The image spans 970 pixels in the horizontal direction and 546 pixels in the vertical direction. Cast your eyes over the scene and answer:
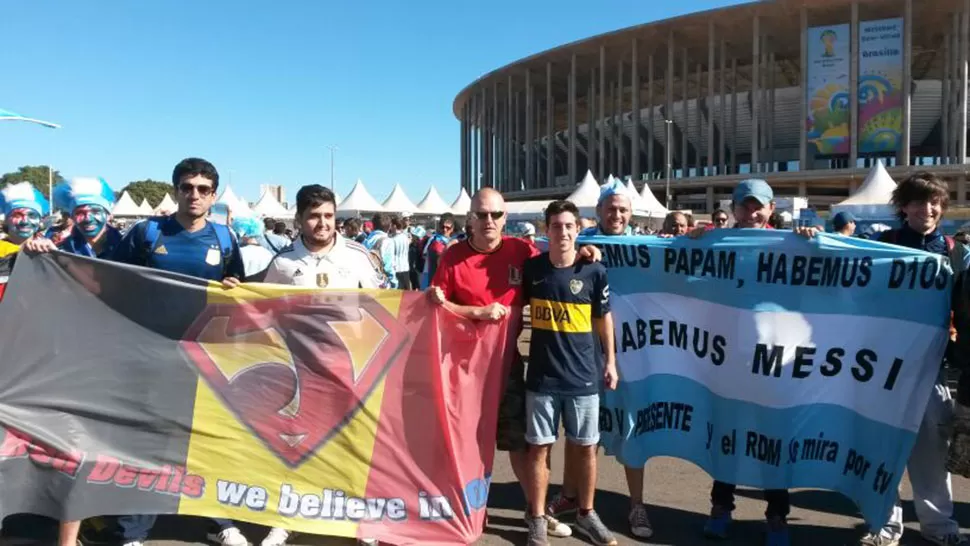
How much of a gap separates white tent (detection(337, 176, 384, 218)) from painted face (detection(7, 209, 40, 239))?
92.3ft

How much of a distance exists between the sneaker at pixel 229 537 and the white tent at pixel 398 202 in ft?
98.4

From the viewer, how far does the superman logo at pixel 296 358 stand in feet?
12.3

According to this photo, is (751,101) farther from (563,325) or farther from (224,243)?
(224,243)

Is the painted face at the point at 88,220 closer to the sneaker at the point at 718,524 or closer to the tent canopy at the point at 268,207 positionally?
the sneaker at the point at 718,524

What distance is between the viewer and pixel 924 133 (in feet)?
173

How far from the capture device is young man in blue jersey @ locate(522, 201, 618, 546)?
3.69 metres

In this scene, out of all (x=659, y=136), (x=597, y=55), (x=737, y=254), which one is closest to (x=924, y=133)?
(x=659, y=136)

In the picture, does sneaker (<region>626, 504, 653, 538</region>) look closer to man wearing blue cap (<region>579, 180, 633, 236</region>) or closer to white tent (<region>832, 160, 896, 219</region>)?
man wearing blue cap (<region>579, 180, 633, 236</region>)

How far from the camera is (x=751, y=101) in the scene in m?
52.3

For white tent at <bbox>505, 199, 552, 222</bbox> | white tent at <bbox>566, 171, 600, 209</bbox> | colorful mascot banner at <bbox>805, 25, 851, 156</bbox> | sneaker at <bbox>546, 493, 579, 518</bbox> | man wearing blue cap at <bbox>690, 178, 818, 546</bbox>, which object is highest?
colorful mascot banner at <bbox>805, 25, 851, 156</bbox>

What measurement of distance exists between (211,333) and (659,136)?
198 ft

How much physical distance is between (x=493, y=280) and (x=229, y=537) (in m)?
2.02

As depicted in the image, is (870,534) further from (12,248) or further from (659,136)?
(659,136)

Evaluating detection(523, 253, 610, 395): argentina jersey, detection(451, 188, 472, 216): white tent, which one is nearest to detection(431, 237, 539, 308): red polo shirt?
detection(523, 253, 610, 395): argentina jersey
